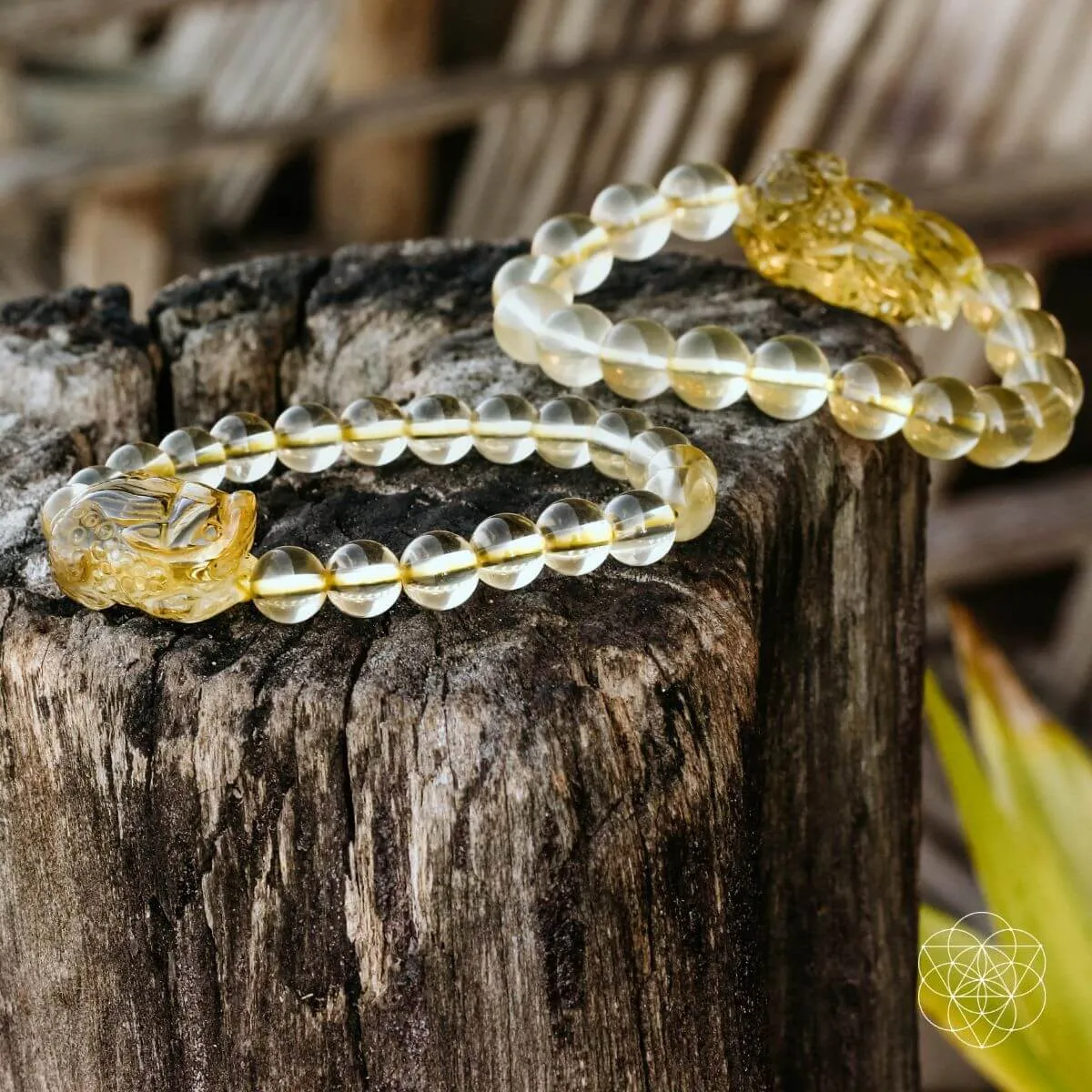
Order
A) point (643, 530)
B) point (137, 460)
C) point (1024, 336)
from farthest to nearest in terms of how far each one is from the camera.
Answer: point (1024, 336) < point (137, 460) < point (643, 530)

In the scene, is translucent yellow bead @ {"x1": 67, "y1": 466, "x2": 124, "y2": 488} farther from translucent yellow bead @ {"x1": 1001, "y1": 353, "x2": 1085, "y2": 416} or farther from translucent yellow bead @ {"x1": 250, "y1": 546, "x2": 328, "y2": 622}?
translucent yellow bead @ {"x1": 1001, "y1": 353, "x2": 1085, "y2": 416}

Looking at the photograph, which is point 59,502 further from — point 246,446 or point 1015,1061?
point 1015,1061

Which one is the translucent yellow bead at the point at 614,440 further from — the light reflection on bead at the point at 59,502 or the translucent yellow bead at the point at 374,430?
the light reflection on bead at the point at 59,502

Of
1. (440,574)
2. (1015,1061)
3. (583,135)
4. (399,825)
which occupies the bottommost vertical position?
(1015,1061)

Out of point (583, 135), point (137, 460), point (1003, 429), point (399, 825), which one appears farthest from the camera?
point (583, 135)

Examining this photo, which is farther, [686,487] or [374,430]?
[374,430]

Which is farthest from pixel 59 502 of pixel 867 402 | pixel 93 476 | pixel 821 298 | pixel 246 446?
pixel 821 298

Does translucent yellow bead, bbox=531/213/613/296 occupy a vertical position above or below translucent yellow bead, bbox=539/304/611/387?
above

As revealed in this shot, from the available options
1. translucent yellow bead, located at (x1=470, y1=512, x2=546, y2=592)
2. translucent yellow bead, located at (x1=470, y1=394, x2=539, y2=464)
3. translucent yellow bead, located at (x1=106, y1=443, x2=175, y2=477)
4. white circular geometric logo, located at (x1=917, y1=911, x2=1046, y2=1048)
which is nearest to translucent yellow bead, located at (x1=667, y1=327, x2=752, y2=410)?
translucent yellow bead, located at (x1=470, y1=394, x2=539, y2=464)
